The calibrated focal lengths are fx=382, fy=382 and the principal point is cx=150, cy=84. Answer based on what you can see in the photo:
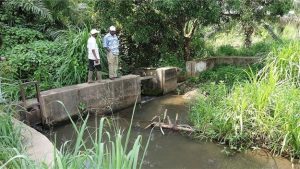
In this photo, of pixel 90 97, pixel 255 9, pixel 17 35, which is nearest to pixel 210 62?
pixel 255 9

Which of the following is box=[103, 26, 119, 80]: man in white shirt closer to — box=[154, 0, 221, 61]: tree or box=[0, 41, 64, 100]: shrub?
box=[0, 41, 64, 100]: shrub

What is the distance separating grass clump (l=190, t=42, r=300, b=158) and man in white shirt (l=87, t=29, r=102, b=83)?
2.67m

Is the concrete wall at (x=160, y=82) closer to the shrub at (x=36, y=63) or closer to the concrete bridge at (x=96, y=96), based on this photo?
the concrete bridge at (x=96, y=96)

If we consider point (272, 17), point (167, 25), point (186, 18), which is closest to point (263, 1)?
point (272, 17)

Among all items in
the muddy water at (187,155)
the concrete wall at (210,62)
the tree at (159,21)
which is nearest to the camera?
the muddy water at (187,155)

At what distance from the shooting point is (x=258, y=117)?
6.19m

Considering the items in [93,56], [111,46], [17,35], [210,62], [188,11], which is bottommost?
[210,62]

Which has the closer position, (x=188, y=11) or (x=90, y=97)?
(x=90, y=97)

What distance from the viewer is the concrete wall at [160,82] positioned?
10.6 meters

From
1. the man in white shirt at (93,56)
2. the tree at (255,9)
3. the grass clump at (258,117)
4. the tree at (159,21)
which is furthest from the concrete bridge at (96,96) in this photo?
the tree at (255,9)

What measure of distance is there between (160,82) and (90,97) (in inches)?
105

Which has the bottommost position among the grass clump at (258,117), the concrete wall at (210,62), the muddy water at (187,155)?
the muddy water at (187,155)

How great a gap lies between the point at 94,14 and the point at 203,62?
144 inches

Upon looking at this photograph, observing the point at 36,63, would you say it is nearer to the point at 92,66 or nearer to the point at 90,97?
the point at 92,66
